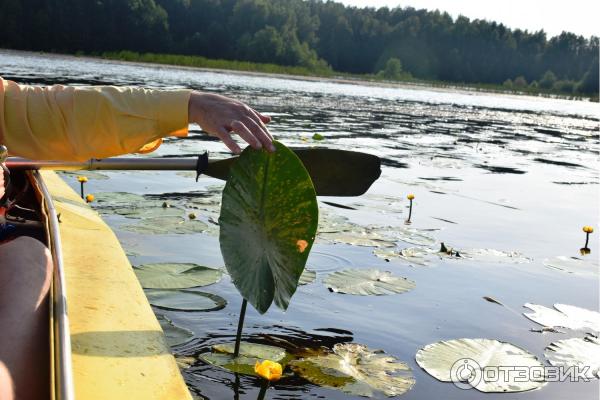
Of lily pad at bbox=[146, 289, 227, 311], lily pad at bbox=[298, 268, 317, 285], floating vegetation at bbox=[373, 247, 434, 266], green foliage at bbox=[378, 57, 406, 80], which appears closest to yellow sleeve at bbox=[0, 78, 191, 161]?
lily pad at bbox=[146, 289, 227, 311]

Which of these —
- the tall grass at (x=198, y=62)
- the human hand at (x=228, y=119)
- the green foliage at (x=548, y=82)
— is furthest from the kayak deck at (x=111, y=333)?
the green foliage at (x=548, y=82)

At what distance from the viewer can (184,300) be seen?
2.98 m

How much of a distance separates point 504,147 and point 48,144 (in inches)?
378

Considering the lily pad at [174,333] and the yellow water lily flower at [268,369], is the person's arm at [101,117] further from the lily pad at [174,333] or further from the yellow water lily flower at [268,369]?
the lily pad at [174,333]

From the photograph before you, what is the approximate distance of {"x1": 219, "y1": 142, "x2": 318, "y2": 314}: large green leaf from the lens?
2012 mm

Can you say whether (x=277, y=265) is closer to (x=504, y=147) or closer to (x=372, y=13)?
(x=504, y=147)

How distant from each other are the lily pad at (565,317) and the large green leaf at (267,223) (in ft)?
5.30

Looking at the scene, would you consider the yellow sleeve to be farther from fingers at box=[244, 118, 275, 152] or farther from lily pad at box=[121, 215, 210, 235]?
lily pad at box=[121, 215, 210, 235]

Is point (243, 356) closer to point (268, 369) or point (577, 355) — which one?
point (268, 369)

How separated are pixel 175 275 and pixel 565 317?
5.87 ft

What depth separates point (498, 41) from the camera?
82.2 meters

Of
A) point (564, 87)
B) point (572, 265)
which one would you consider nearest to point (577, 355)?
point (572, 265)

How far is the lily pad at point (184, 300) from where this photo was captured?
9.52ft

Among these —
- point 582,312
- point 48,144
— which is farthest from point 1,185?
point 582,312
